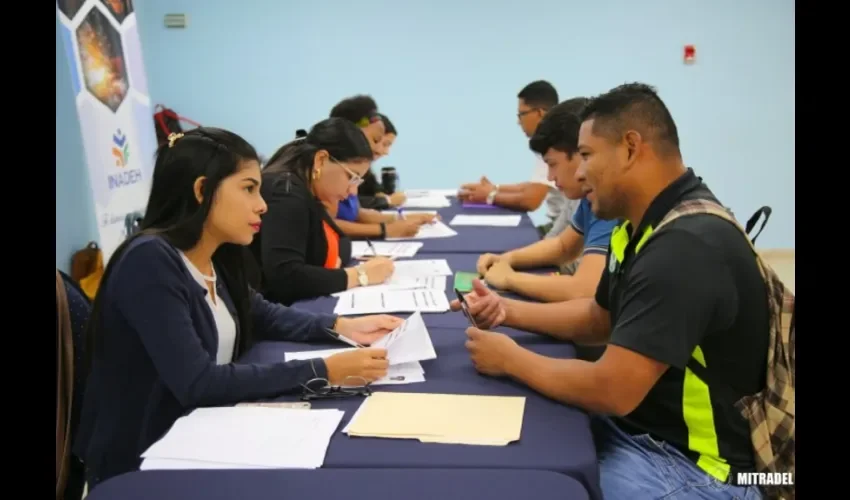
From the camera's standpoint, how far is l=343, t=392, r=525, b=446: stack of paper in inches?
48.8

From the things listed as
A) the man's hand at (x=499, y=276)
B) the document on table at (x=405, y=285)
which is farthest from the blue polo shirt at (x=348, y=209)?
the man's hand at (x=499, y=276)

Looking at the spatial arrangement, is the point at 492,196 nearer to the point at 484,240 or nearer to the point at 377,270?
the point at 484,240

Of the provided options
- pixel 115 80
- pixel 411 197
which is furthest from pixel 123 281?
pixel 411 197

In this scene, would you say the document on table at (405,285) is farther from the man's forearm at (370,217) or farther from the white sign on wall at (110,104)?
the white sign on wall at (110,104)

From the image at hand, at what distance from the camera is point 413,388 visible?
57.9 inches

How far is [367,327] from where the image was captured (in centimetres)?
182

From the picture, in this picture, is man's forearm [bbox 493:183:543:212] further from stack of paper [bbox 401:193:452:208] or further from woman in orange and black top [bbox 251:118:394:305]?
woman in orange and black top [bbox 251:118:394:305]

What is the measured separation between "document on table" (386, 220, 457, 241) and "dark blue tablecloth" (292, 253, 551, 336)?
0.39 meters

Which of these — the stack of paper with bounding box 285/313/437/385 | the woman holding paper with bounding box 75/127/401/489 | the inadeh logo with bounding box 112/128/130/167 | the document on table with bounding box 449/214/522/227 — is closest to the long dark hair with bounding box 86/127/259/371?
the woman holding paper with bounding box 75/127/401/489

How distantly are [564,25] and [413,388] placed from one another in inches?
173

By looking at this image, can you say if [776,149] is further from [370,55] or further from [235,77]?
[235,77]

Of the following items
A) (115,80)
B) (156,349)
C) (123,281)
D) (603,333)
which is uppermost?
(115,80)

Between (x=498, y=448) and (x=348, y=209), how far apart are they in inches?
93.6
